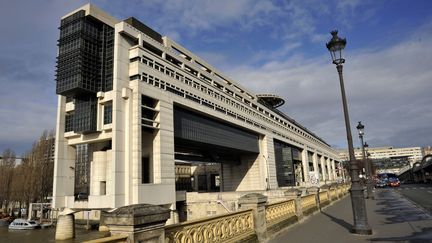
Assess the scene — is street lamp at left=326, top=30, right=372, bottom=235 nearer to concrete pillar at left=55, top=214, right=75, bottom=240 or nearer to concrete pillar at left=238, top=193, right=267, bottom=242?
concrete pillar at left=238, top=193, right=267, bottom=242

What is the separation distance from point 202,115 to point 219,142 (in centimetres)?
658

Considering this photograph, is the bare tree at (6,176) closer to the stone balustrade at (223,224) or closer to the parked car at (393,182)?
the stone balustrade at (223,224)

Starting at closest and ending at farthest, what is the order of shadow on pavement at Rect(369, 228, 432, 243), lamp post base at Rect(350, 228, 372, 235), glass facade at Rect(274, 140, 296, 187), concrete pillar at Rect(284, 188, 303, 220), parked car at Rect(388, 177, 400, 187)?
shadow on pavement at Rect(369, 228, 432, 243), lamp post base at Rect(350, 228, 372, 235), concrete pillar at Rect(284, 188, 303, 220), parked car at Rect(388, 177, 400, 187), glass facade at Rect(274, 140, 296, 187)

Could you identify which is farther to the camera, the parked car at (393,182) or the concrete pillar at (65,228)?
the parked car at (393,182)

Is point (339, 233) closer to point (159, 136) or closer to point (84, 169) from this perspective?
point (159, 136)

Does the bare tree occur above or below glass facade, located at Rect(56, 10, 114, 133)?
below

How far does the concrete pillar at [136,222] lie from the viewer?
475 cm

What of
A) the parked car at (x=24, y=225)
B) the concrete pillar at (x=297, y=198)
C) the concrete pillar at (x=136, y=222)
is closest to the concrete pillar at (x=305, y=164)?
the parked car at (x=24, y=225)

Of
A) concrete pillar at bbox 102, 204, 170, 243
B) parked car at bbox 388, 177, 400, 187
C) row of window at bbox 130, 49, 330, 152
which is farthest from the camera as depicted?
parked car at bbox 388, 177, 400, 187

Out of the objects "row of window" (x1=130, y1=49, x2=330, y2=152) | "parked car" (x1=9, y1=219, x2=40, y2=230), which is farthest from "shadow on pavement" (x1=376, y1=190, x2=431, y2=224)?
"parked car" (x1=9, y1=219, x2=40, y2=230)

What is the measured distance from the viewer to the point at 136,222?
15.7 feet

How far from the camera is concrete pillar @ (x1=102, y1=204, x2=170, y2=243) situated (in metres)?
4.75

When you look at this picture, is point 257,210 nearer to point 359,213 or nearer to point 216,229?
point 216,229

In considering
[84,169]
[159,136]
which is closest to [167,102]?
[159,136]
